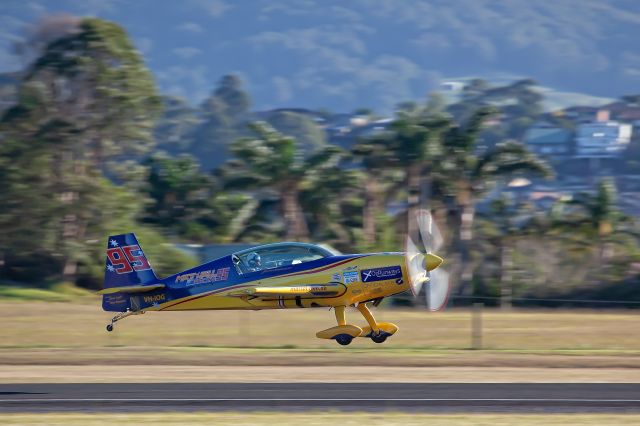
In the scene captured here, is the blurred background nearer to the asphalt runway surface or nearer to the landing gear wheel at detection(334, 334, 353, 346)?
the landing gear wheel at detection(334, 334, 353, 346)

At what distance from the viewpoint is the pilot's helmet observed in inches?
928

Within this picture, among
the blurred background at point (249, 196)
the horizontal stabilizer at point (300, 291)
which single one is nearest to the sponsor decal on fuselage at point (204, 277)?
the horizontal stabilizer at point (300, 291)

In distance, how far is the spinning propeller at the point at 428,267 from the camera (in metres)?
23.1

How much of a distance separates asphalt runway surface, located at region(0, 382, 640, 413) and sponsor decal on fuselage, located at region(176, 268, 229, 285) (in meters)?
4.31

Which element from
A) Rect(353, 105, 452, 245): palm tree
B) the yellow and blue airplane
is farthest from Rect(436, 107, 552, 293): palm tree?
the yellow and blue airplane

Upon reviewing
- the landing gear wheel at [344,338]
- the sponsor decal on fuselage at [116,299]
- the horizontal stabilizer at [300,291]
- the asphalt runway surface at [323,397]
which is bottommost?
the asphalt runway surface at [323,397]

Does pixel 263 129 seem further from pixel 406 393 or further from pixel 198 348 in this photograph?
pixel 406 393

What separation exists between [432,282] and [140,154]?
134ft

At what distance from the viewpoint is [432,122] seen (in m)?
59.1

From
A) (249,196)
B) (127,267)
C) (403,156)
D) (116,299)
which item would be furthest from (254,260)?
(249,196)

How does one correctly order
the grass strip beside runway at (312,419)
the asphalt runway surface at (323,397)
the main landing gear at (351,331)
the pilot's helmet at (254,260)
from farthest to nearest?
the main landing gear at (351,331), the pilot's helmet at (254,260), the asphalt runway surface at (323,397), the grass strip beside runway at (312,419)

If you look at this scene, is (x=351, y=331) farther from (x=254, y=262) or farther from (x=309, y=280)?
(x=254, y=262)

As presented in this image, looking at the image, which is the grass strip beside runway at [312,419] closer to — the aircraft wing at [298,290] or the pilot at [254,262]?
the aircraft wing at [298,290]

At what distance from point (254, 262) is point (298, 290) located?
1.20m
